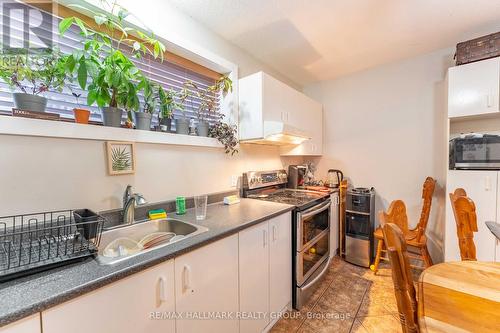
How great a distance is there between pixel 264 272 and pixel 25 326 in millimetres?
1202

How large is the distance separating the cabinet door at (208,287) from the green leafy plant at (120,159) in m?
0.74

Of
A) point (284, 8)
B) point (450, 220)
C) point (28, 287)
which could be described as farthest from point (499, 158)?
point (28, 287)

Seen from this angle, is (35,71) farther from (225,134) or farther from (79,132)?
(225,134)

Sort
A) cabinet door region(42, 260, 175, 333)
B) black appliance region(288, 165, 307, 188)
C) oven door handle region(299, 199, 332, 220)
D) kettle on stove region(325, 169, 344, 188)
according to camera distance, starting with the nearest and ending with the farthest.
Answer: cabinet door region(42, 260, 175, 333) < oven door handle region(299, 199, 332, 220) < black appliance region(288, 165, 307, 188) < kettle on stove region(325, 169, 344, 188)

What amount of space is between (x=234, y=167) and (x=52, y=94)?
4.68 ft

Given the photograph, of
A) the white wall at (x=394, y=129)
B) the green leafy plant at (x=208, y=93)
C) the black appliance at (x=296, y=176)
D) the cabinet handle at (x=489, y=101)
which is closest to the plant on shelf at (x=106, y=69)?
the green leafy plant at (x=208, y=93)

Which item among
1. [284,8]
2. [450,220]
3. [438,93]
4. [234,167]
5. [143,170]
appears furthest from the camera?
[438,93]

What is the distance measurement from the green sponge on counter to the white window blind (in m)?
0.67

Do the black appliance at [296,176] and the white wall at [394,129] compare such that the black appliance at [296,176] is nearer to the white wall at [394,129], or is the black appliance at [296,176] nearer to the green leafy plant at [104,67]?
the white wall at [394,129]

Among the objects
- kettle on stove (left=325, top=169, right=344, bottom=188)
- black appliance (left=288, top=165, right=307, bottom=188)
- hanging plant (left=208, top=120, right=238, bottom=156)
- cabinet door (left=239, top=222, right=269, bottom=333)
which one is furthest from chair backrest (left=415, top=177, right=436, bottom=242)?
hanging plant (left=208, top=120, right=238, bottom=156)

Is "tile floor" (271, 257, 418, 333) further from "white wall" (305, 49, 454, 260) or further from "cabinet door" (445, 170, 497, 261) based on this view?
"white wall" (305, 49, 454, 260)

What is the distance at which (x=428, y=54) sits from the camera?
2.44m

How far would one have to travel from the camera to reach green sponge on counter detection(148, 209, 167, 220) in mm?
1454

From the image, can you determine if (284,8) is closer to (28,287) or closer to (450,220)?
(28,287)
